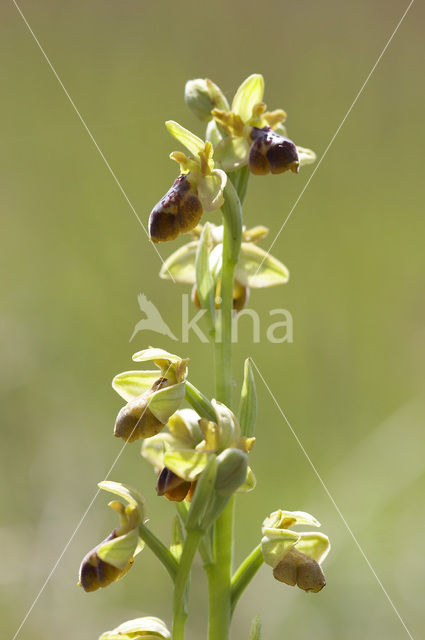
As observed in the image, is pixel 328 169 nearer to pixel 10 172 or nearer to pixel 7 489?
pixel 10 172

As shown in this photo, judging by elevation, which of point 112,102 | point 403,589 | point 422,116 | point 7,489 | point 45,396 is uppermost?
point 422,116

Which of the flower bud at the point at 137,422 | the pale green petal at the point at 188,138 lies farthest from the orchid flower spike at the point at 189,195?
the flower bud at the point at 137,422

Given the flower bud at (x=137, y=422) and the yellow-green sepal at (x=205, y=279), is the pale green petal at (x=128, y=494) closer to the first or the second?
the flower bud at (x=137, y=422)

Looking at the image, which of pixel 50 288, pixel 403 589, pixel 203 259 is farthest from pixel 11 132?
pixel 403 589

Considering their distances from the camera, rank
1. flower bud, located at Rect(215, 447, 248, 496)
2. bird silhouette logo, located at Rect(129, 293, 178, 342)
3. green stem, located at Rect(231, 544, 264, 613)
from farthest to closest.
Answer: bird silhouette logo, located at Rect(129, 293, 178, 342) < green stem, located at Rect(231, 544, 264, 613) < flower bud, located at Rect(215, 447, 248, 496)

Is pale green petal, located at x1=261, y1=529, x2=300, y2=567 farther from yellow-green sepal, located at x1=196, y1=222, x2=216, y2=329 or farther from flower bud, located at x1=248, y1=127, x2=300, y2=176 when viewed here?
flower bud, located at x1=248, y1=127, x2=300, y2=176

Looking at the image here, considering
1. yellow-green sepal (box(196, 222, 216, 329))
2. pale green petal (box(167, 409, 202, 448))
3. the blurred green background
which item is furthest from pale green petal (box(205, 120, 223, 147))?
the blurred green background
